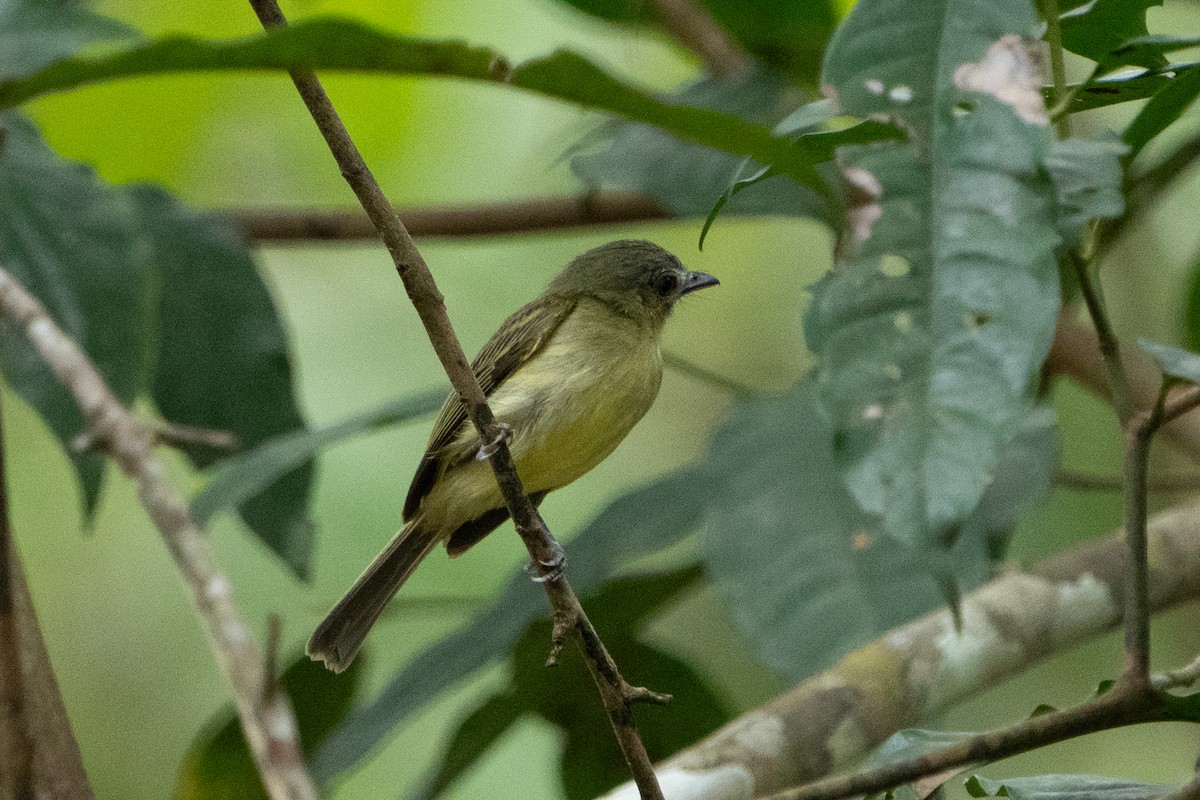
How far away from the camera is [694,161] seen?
3070mm

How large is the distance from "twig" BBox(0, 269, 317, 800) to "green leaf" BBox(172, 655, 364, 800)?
1155 mm

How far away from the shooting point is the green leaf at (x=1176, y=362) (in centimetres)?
129

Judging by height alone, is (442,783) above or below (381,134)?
below

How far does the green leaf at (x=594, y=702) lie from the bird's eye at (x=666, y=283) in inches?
31.8

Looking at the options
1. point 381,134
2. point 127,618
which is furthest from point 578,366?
point 127,618

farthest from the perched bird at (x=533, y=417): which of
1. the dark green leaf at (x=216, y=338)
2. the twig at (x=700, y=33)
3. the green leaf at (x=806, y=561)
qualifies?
the twig at (x=700, y=33)

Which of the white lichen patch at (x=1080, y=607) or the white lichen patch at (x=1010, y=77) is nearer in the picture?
the white lichen patch at (x=1010, y=77)

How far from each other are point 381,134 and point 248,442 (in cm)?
214

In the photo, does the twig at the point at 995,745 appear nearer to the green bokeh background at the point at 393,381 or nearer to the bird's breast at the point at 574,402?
the bird's breast at the point at 574,402

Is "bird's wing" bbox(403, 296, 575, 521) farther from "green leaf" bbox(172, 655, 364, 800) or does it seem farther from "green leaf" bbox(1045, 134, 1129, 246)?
"green leaf" bbox(1045, 134, 1129, 246)

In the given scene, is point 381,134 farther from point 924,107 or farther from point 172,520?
point 924,107

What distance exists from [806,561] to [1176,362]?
138cm

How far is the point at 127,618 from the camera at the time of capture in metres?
6.11

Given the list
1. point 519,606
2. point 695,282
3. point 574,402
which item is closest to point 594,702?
point 519,606
